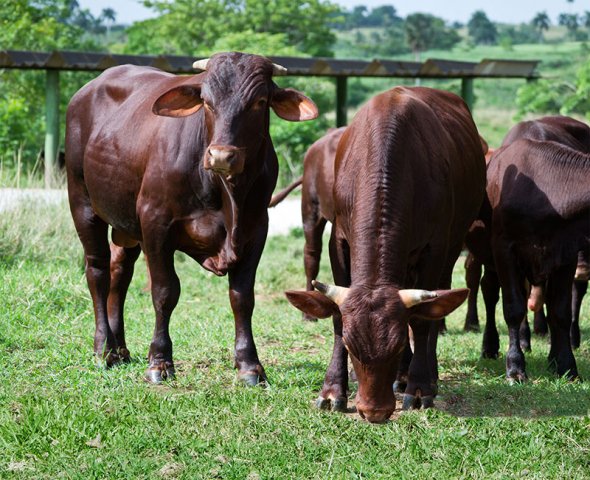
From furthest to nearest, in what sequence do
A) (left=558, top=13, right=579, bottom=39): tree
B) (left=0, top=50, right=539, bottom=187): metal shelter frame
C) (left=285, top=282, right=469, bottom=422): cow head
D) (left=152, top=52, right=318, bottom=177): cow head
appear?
(left=558, top=13, right=579, bottom=39): tree < (left=0, top=50, right=539, bottom=187): metal shelter frame < (left=152, top=52, right=318, bottom=177): cow head < (left=285, top=282, right=469, bottom=422): cow head

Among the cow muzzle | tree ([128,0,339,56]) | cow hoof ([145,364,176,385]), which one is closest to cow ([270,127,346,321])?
cow hoof ([145,364,176,385])

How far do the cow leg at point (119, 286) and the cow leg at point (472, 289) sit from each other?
148 inches

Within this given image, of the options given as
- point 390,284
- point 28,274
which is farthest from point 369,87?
point 390,284

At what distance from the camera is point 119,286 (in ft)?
26.7

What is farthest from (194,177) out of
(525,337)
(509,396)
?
(525,337)

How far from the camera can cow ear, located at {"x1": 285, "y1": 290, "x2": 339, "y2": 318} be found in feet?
19.4

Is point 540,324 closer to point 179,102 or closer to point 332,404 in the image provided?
point 332,404

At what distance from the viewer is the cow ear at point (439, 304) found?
5.82 m

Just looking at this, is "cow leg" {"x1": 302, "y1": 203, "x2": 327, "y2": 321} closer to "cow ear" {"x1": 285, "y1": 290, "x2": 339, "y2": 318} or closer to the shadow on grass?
the shadow on grass

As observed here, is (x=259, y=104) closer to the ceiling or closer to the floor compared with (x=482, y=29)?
closer to the ceiling

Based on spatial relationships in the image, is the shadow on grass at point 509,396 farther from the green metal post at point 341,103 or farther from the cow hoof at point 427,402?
the green metal post at point 341,103

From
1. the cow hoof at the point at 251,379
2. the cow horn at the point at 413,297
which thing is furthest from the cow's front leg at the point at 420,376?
the cow hoof at the point at 251,379

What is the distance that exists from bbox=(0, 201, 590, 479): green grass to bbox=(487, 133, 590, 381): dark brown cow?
1.27ft

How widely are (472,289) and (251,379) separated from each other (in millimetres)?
4375
